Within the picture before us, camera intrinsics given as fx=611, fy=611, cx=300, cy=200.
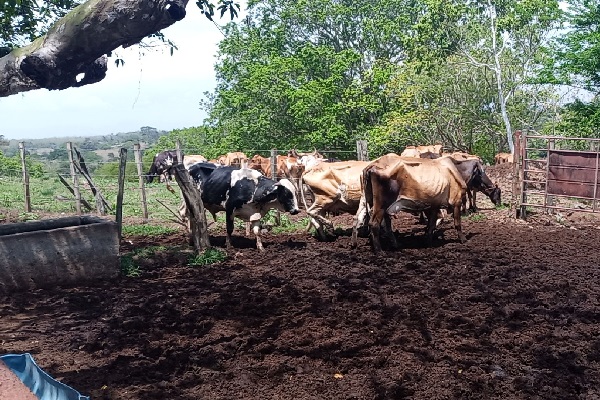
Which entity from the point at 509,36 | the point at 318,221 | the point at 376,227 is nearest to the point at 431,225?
the point at 376,227

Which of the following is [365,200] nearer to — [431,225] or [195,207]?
[431,225]

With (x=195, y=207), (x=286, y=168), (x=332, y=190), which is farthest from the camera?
(x=286, y=168)

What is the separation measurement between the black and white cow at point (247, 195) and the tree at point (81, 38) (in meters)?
6.53

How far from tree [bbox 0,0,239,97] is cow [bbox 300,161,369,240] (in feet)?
25.3

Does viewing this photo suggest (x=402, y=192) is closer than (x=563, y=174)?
Yes

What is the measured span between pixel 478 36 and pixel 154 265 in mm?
22369

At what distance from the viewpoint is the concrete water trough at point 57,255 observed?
8.16 m

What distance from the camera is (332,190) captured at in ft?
39.0

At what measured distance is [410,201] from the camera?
35.4 ft

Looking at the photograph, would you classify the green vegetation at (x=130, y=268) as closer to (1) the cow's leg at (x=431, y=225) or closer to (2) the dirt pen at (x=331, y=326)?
(2) the dirt pen at (x=331, y=326)

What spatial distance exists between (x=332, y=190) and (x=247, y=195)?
1837 millimetres

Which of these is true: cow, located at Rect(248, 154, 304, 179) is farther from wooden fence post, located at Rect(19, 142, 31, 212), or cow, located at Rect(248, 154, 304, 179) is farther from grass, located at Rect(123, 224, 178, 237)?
wooden fence post, located at Rect(19, 142, 31, 212)

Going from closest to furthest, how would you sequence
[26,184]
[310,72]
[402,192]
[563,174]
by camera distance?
[402,192]
[563,174]
[26,184]
[310,72]

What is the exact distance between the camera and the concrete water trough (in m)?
8.16
